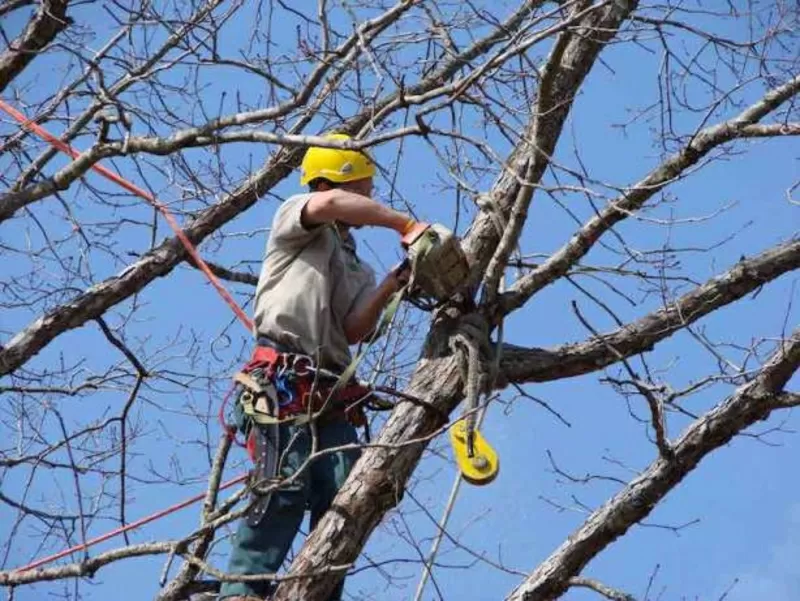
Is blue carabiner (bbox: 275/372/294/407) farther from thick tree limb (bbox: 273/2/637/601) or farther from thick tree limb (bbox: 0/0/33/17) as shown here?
thick tree limb (bbox: 0/0/33/17)

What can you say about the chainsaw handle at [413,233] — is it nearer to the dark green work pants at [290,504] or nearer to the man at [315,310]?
the man at [315,310]

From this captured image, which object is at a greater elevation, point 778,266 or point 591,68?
point 591,68

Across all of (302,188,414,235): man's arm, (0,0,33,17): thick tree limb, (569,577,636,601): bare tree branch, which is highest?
(0,0,33,17): thick tree limb

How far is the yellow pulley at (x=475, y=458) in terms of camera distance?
480 centimetres

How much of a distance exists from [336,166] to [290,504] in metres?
1.21

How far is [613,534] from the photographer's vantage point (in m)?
5.46

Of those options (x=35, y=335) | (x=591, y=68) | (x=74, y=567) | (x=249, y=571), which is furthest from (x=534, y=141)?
(x=35, y=335)

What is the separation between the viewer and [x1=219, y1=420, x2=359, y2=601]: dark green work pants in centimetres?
477

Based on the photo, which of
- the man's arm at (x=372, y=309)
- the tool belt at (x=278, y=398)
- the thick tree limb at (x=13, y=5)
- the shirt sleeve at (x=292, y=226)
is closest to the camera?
the tool belt at (x=278, y=398)

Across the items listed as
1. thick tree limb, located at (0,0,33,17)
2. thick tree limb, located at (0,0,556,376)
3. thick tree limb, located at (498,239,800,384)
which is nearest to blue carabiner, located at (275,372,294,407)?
thick tree limb, located at (498,239,800,384)

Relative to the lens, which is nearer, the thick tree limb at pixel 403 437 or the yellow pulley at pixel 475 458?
the thick tree limb at pixel 403 437

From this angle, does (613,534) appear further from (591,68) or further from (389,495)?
(591,68)

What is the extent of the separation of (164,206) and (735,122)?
2401mm

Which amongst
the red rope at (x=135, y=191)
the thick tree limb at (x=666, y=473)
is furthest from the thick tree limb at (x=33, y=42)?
the thick tree limb at (x=666, y=473)
